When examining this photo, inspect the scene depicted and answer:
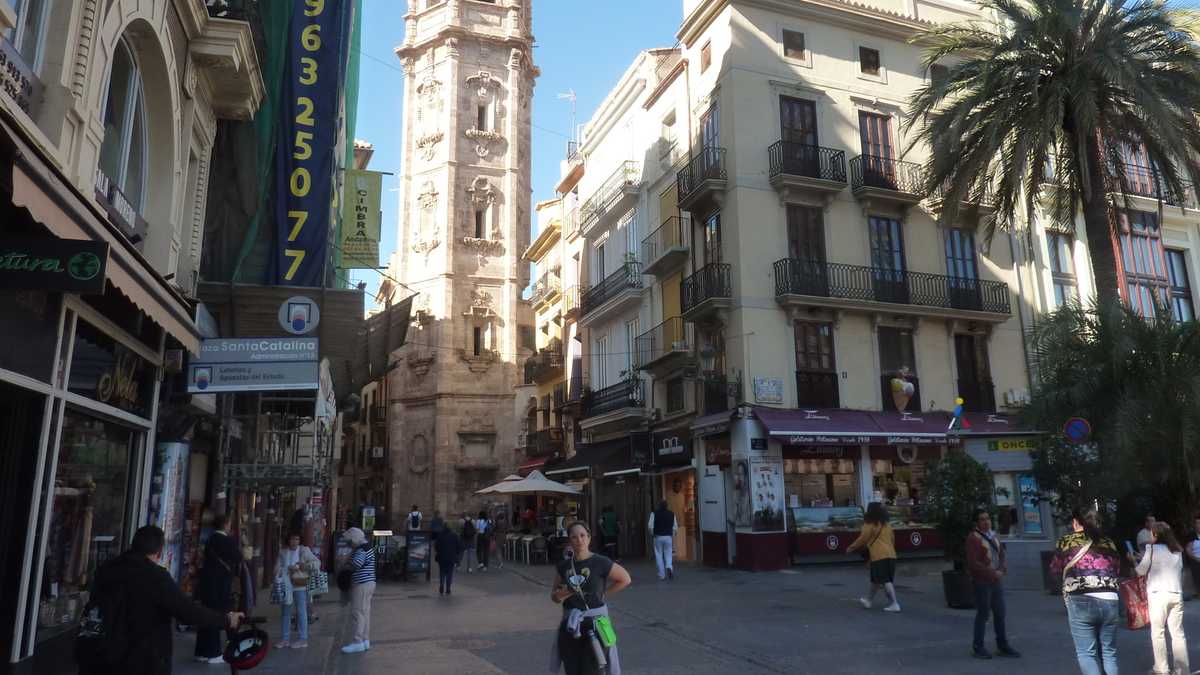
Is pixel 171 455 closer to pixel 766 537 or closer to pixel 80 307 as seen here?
pixel 80 307

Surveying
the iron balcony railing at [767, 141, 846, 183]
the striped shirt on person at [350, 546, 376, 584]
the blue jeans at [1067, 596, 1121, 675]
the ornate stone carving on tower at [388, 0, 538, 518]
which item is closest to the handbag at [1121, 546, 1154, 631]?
the blue jeans at [1067, 596, 1121, 675]

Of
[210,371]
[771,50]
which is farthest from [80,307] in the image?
[771,50]

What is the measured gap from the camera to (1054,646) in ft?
31.1

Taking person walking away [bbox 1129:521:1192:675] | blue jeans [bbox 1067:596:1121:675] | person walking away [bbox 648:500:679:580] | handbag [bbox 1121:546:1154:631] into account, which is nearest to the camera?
blue jeans [bbox 1067:596:1121:675]

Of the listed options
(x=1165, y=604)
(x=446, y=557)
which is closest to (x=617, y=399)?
(x=446, y=557)

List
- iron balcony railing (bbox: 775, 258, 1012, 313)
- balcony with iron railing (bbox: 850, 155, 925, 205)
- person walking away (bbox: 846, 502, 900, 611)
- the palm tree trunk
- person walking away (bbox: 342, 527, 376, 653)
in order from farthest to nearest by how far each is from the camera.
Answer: balcony with iron railing (bbox: 850, 155, 925, 205) → iron balcony railing (bbox: 775, 258, 1012, 313) → the palm tree trunk → person walking away (bbox: 846, 502, 900, 611) → person walking away (bbox: 342, 527, 376, 653)

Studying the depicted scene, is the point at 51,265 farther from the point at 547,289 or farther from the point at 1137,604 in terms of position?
the point at 547,289

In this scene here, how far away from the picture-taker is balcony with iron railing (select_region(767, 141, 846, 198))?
22.1 metres

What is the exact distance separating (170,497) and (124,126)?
14.7 ft

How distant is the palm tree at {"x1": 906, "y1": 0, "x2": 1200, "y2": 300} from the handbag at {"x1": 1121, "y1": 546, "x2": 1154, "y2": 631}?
8.49 metres

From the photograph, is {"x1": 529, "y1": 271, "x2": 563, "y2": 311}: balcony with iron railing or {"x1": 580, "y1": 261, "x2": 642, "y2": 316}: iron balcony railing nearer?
{"x1": 580, "y1": 261, "x2": 642, "y2": 316}: iron balcony railing

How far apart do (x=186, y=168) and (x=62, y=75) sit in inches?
169

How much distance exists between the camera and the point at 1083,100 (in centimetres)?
1489

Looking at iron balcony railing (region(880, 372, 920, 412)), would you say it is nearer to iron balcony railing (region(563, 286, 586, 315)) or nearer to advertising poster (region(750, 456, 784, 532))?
advertising poster (region(750, 456, 784, 532))
